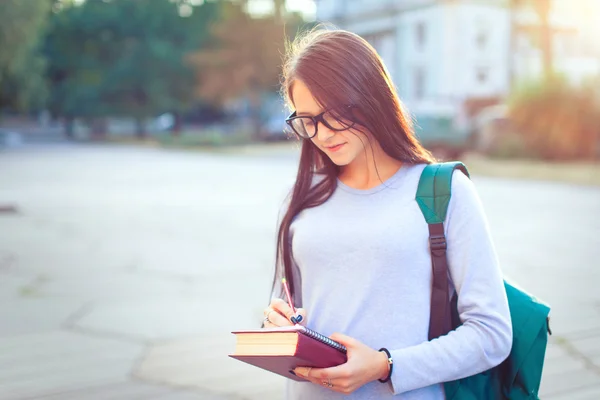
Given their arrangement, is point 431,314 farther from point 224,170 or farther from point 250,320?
point 224,170

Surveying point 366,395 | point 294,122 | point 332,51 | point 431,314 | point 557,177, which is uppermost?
point 332,51

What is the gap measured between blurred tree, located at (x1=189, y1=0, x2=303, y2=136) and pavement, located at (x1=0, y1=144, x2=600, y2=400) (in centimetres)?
2614

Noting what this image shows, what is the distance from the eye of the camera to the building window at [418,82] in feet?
121

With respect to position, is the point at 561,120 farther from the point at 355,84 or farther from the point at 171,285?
the point at 355,84

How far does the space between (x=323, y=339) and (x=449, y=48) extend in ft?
118

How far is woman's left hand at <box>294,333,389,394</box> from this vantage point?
138cm

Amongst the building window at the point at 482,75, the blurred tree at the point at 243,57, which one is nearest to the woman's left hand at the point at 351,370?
the blurred tree at the point at 243,57

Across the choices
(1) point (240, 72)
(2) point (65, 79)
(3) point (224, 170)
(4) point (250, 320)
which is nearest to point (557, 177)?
(3) point (224, 170)

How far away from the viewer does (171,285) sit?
5.44m

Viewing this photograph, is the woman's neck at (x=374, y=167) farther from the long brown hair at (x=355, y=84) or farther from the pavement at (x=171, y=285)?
the pavement at (x=171, y=285)

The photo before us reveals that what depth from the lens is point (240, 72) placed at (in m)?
37.6

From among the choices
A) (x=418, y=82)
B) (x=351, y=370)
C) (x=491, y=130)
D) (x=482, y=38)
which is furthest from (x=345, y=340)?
(x=418, y=82)

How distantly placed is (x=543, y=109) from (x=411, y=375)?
20187 mm

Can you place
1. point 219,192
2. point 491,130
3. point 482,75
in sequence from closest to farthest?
1. point 219,192
2. point 491,130
3. point 482,75
